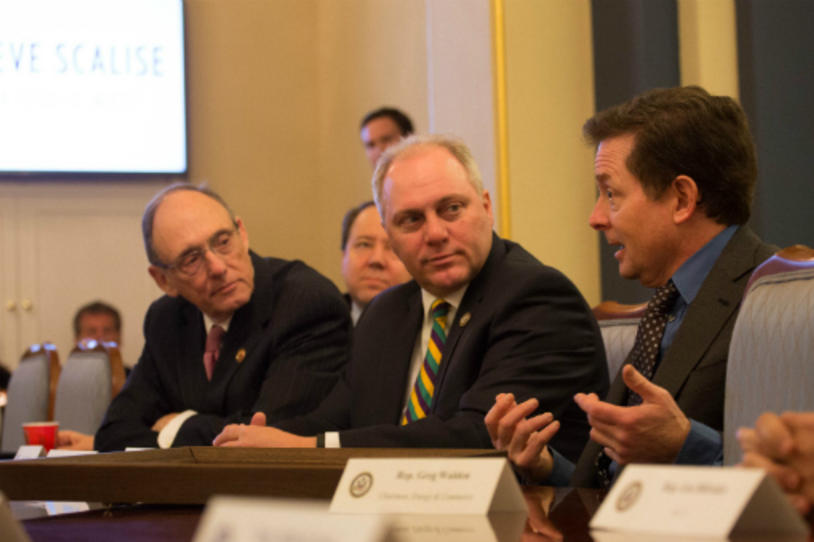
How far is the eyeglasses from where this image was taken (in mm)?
3080

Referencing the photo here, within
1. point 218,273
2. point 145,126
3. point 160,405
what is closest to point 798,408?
point 218,273

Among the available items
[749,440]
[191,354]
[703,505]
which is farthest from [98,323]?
[703,505]

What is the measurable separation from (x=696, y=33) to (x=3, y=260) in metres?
5.07

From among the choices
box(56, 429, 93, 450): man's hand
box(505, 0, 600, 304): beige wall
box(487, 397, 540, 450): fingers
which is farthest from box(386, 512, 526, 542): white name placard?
box(505, 0, 600, 304): beige wall

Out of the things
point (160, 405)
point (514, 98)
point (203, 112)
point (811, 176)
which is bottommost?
point (160, 405)

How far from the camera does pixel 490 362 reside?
220 centimetres

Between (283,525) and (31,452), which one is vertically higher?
(283,525)

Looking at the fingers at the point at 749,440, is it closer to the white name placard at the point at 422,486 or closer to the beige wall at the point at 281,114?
the white name placard at the point at 422,486

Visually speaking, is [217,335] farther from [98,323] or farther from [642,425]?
[98,323]

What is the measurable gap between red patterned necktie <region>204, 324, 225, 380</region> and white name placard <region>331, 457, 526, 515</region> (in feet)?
6.76

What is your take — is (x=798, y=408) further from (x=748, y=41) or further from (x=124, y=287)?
(x=124, y=287)

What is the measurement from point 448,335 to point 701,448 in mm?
849

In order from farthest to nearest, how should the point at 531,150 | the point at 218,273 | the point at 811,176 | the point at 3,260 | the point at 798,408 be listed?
1. the point at 3,260
2. the point at 531,150
3. the point at 811,176
4. the point at 218,273
5. the point at 798,408

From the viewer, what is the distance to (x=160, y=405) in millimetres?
3154
